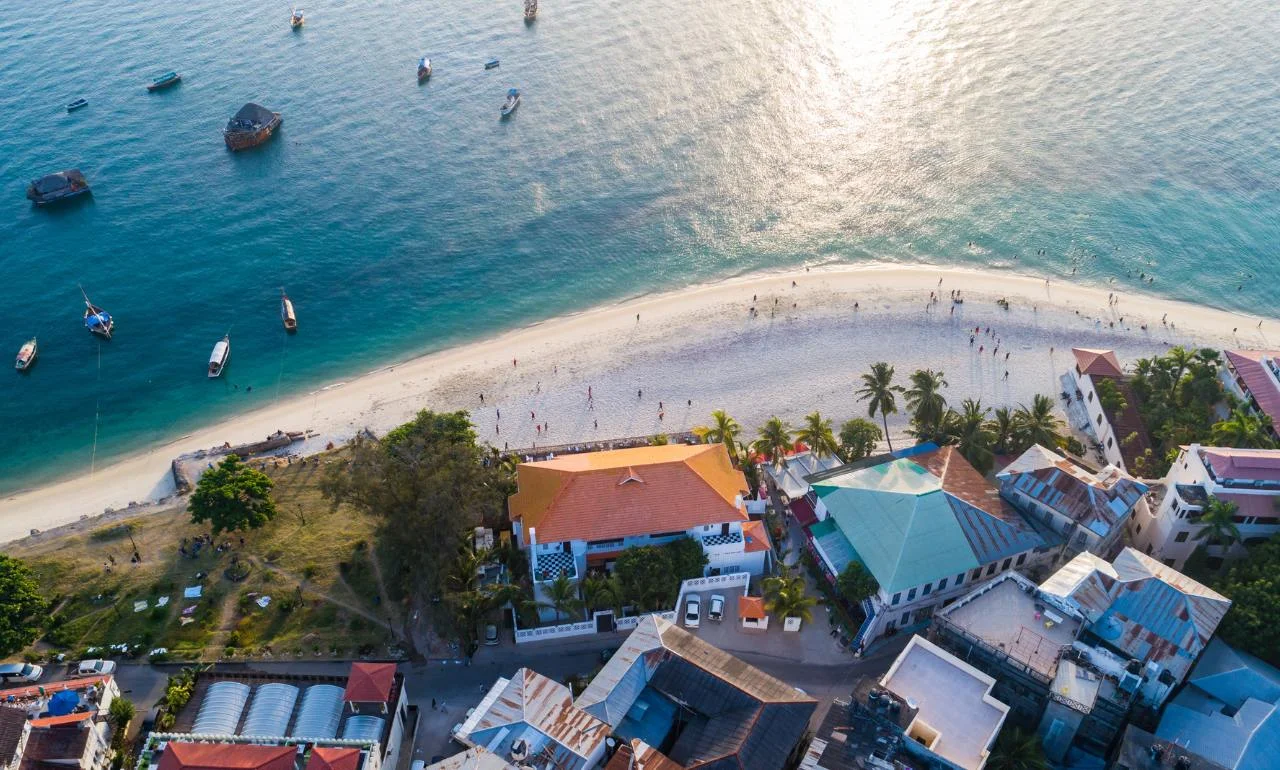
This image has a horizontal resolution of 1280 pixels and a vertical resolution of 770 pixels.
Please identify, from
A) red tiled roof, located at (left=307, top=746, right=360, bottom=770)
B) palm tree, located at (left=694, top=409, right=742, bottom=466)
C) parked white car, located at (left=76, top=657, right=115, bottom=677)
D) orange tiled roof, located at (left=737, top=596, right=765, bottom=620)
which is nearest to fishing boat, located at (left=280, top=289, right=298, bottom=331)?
parked white car, located at (left=76, top=657, right=115, bottom=677)

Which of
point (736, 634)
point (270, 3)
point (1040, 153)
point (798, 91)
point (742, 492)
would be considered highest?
point (270, 3)

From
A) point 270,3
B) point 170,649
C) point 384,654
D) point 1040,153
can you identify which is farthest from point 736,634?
point 270,3

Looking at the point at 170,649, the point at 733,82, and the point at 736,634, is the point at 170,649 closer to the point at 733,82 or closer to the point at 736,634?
the point at 736,634

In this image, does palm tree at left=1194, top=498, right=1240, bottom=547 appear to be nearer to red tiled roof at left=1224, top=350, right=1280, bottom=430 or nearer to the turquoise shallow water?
red tiled roof at left=1224, top=350, right=1280, bottom=430

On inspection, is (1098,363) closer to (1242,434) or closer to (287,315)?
(1242,434)

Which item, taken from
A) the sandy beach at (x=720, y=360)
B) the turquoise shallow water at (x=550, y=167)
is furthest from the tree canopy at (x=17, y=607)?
the turquoise shallow water at (x=550, y=167)
